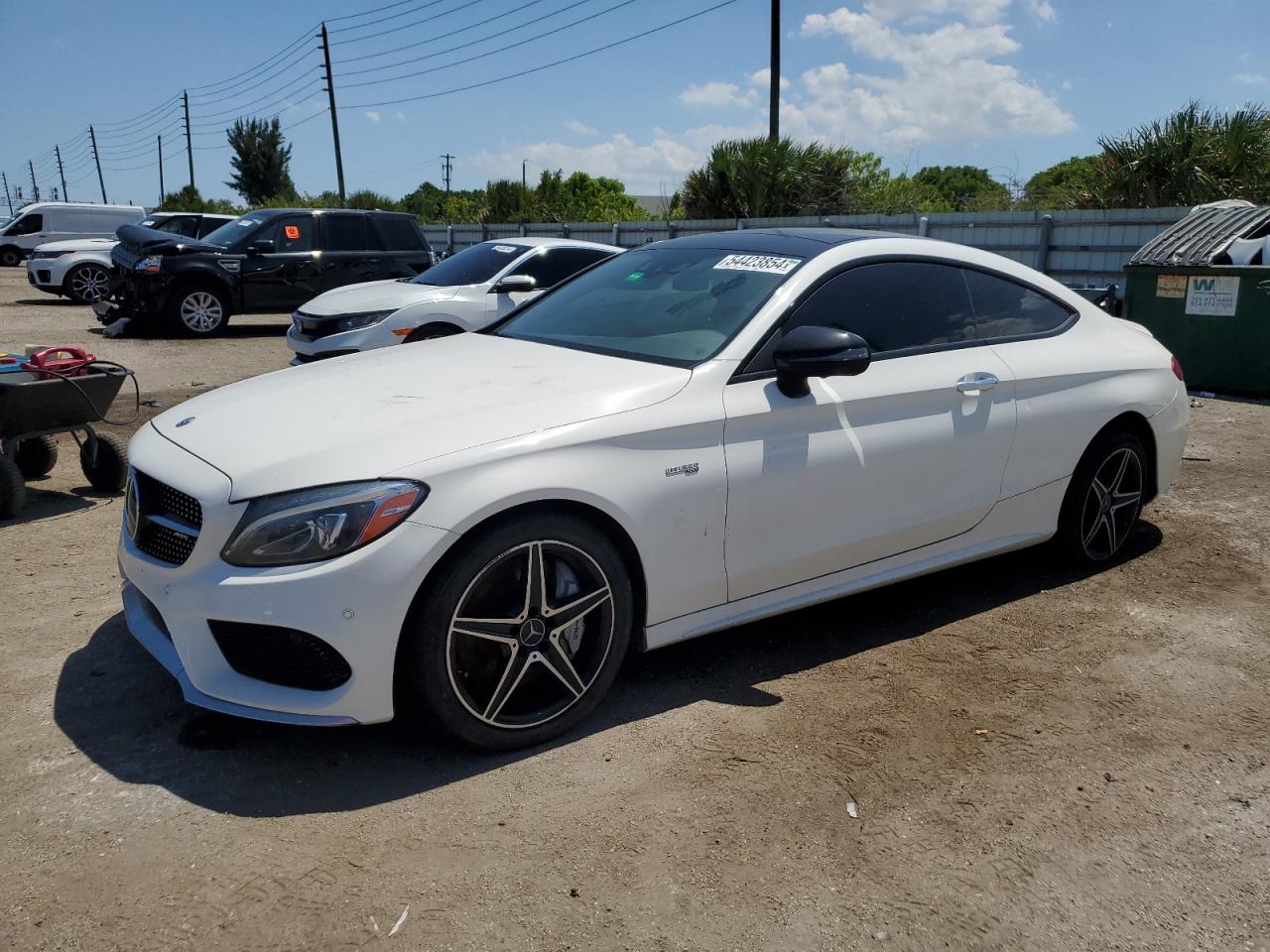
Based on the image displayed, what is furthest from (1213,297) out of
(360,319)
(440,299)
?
(360,319)

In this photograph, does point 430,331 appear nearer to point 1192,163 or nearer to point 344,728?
point 344,728

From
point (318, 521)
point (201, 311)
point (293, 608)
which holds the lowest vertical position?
point (201, 311)

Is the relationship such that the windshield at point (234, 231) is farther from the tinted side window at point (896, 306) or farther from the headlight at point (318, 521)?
the headlight at point (318, 521)

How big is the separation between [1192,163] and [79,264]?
19.1 metres

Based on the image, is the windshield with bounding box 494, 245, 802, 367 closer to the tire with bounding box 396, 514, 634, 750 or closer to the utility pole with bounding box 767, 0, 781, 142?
the tire with bounding box 396, 514, 634, 750

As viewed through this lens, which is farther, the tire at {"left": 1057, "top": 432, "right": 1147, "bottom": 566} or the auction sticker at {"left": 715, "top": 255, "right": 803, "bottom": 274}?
the tire at {"left": 1057, "top": 432, "right": 1147, "bottom": 566}

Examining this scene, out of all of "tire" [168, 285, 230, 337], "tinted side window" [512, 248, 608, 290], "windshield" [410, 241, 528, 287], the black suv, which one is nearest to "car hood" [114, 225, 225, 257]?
the black suv

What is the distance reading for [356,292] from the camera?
10.2 meters

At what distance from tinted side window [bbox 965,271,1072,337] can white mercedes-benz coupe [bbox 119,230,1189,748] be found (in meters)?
0.01

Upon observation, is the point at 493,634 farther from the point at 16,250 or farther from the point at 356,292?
the point at 16,250

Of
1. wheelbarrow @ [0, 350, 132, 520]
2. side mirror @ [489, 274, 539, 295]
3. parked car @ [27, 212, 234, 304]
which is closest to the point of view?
wheelbarrow @ [0, 350, 132, 520]

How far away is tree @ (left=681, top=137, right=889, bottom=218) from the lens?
21.7m

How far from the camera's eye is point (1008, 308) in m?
4.64

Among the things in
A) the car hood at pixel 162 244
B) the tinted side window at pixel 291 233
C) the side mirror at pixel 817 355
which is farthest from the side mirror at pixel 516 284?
the car hood at pixel 162 244
